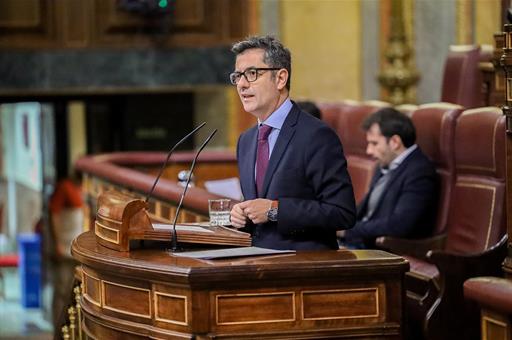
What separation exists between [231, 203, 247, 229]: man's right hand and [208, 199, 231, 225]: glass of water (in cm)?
14

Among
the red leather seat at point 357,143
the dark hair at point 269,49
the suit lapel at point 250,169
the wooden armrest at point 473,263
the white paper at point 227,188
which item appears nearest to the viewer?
the dark hair at point 269,49

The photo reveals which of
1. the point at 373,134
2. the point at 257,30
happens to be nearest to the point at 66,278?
the point at 257,30

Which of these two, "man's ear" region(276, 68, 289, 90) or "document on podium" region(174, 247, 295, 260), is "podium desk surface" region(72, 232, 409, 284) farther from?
"man's ear" region(276, 68, 289, 90)

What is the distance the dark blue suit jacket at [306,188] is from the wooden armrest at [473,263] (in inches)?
48.0

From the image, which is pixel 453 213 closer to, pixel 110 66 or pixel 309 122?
pixel 309 122

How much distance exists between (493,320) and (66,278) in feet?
25.1

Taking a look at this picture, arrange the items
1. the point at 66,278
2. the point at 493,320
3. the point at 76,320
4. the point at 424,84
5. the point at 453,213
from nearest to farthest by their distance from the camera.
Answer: the point at 493,320, the point at 76,320, the point at 453,213, the point at 424,84, the point at 66,278

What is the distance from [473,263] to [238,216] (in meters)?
1.53

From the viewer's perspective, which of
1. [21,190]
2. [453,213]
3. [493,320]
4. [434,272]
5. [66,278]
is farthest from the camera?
[21,190]

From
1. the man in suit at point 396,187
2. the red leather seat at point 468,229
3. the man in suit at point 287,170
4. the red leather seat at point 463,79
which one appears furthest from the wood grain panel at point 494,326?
the red leather seat at point 463,79

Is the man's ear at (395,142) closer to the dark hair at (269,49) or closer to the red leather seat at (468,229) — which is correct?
the red leather seat at (468,229)

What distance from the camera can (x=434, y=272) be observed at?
212 inches

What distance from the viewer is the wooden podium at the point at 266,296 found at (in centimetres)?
365

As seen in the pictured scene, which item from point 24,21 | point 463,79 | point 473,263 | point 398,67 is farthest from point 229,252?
point 24,21
